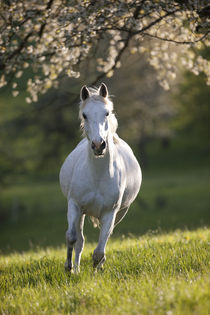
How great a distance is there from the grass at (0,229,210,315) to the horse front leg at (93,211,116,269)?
162 mm

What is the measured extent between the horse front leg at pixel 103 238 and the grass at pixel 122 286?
0.53ft

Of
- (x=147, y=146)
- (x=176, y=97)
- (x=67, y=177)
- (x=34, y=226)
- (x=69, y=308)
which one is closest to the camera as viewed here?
(x=69, y=308)

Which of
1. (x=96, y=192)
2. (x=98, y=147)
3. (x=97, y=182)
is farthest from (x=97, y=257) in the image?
(x=98, y=147)

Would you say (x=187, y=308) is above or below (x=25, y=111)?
above

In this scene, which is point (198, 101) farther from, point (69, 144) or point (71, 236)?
point (71, 236)

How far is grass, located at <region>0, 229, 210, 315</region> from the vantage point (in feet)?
13.6

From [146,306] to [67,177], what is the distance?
3.80 m

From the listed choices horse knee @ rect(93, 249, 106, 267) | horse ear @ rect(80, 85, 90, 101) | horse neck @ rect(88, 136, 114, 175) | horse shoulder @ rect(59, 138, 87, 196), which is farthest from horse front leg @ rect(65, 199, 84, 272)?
horse ear @ rect(80, 85, 90, 101)

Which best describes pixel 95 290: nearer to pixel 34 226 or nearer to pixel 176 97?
pixel 34 226

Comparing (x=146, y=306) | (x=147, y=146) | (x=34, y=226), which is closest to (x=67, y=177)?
(x=146, y=306)

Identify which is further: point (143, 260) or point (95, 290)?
point (143, 260)

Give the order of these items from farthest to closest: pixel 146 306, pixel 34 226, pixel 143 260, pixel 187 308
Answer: pixel 34 226
pixel 143 260
pixel 146 306
pixel 187 308

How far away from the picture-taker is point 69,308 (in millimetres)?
4668

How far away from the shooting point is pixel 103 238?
6.39 meters
